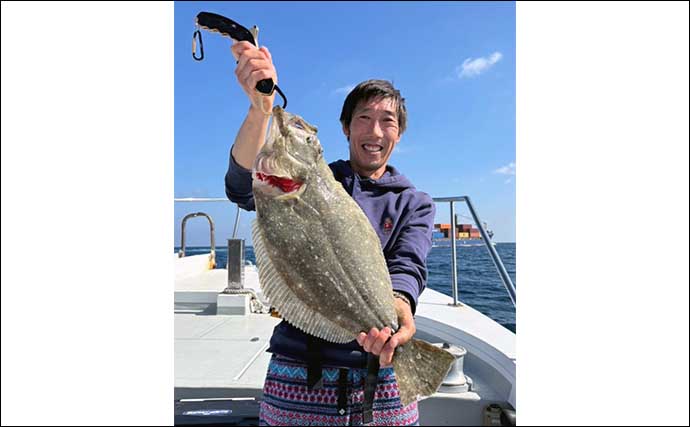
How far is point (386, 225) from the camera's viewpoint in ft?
5.48

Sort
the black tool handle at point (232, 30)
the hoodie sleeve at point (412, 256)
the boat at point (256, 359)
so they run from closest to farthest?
the black tool handle at point (232, 30), the hoodie sleeve at point (412, 256), the boat at point (256, 359)

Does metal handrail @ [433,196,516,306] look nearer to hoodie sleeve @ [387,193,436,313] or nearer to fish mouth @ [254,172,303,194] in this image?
hoodie sleeve @ [387,193,436,313]

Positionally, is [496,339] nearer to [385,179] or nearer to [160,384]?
[385,179]

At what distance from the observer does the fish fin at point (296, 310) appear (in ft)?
4.56

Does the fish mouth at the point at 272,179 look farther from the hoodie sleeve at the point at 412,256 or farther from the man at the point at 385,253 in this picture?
the hoodie sleeve at the point at 412,256

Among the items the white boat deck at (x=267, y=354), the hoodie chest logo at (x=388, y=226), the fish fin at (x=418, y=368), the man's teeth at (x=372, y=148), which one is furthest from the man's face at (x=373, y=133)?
the white boat deck at (x=267, y=354)

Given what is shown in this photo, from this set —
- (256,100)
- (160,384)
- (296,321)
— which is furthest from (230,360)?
(256,100)

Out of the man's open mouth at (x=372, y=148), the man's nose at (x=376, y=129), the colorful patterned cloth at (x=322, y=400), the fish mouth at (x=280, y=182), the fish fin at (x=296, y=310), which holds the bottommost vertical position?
the colorful patterned cloth at (x=322, y=400)

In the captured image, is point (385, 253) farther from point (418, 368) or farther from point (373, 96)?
point (373, 96)

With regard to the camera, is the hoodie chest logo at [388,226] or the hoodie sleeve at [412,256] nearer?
the hoodie sleeve at [412,256]

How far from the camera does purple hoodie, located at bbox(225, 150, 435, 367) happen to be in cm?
153

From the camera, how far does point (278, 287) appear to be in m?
1.40

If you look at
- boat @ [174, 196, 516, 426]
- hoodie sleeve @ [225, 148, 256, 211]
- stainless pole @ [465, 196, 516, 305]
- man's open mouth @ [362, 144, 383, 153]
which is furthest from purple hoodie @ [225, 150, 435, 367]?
stainless pole @ [465, 196, 516, 305]

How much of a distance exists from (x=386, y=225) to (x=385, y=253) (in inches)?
4.5
